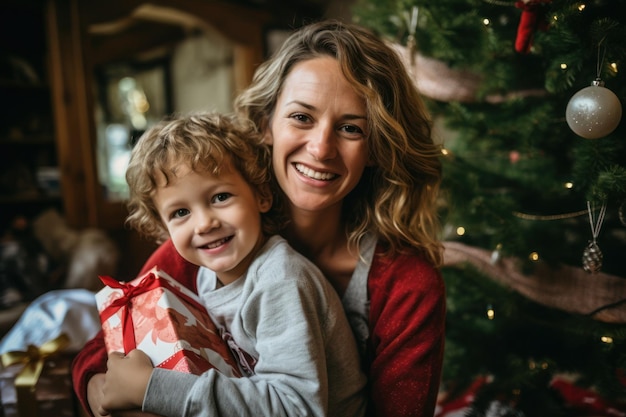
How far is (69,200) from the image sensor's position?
3119 mm

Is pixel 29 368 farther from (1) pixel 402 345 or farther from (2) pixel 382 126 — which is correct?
(2) pixel 382 126

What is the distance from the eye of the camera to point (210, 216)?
974mm

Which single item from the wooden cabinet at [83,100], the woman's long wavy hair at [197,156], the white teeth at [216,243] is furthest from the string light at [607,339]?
the wooden cabinet at [83,100]

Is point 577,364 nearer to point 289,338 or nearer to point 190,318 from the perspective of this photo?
point 289,338

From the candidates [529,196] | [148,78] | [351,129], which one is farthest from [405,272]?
[148,78]

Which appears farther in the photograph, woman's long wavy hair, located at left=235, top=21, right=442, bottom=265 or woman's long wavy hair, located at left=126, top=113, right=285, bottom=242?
woman's long wavy hair, located at left=235, top=21, right=442, bottom=265

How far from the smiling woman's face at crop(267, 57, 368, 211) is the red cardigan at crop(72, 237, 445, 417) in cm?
26

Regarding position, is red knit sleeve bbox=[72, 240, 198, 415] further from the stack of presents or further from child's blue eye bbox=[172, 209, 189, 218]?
child's blue eye bbox=[172, 209, 189, 218]

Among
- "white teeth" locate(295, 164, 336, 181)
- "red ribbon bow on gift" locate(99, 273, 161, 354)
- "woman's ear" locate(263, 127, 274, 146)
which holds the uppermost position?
"woman's ear" locate(263, 127, 274, 146)

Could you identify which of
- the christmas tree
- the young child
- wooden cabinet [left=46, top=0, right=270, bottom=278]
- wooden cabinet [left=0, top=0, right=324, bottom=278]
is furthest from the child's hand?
wooden cabinet [left=0, top=0, right=324, bottom=278]

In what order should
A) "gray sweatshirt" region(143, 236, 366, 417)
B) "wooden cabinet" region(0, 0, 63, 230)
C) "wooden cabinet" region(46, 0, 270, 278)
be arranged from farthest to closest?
"wooden cabinet" region(0, 0, 63, 230) → "wooden cabinet" region(46, 0, 270, 278) → "gray sweatshirt" region(143, 236, 366, 417)

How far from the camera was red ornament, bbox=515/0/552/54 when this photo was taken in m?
1.11

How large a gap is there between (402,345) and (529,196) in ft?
3.06

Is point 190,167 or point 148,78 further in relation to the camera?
point 148,78
